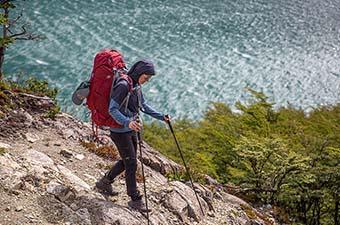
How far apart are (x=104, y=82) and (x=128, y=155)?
1.10 metres

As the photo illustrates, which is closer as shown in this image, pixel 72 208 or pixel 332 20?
pixel 72 208

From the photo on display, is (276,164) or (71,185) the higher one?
(276,164)

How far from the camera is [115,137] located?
22.4 feet

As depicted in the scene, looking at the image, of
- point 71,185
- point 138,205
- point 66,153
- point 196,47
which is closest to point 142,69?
point 138,205

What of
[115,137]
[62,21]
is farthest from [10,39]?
[62,21]

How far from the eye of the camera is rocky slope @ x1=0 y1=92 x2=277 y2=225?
6.80 metres

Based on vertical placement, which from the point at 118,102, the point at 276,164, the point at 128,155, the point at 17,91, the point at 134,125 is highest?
the point at 118,102

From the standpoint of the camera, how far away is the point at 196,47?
37312 millimetres

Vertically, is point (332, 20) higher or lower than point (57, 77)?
higher

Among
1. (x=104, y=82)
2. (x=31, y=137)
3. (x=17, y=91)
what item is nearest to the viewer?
(x=104, y=82)

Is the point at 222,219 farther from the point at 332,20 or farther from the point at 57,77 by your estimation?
the point at 332,20

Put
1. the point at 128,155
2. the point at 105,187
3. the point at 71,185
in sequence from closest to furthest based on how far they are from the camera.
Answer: the point at 128,155
the point at 71,185
the point at 105,187

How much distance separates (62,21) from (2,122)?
97.8 ft

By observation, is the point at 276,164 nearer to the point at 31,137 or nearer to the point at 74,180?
the point at 31,137
